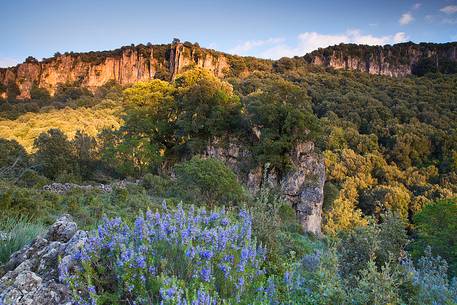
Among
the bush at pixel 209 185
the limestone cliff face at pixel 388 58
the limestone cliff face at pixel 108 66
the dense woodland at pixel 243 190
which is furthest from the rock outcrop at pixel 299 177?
the limestone cliff face at pixel 388 58

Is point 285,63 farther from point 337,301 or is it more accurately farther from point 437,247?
point 337,301

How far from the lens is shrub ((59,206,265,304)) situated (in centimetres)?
253

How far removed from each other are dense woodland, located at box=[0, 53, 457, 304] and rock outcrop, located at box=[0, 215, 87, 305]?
17 cm

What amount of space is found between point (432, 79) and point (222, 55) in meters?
56.1

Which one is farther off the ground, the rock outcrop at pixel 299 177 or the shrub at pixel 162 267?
the shrub at pixel 162 267

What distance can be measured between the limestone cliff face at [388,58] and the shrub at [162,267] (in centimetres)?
11737

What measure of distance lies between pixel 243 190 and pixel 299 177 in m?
7.06

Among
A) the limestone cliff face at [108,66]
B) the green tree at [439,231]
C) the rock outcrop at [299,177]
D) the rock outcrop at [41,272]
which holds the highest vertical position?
the limestone cliff face at [108,66]

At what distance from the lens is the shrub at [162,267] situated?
99.4 inches

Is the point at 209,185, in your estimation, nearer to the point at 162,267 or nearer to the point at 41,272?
the point at 41,272

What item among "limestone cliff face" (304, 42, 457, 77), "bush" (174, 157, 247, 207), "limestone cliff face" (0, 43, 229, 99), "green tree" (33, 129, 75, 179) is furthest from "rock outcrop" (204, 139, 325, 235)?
"limestone cliff face" (304, 42, 457, 77)

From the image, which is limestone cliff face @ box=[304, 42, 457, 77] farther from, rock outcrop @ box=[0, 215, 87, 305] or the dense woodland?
rock outcrop @ box=[0, 215, 87, 305]

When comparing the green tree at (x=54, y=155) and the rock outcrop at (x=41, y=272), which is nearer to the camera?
the rock outcrop at (x=41, y=272)

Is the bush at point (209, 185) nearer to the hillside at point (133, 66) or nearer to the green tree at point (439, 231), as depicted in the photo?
the green tree at point (439, 231)
